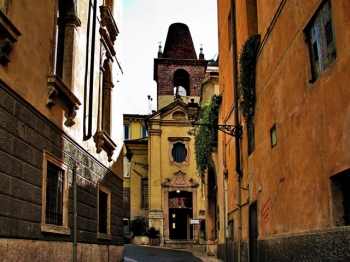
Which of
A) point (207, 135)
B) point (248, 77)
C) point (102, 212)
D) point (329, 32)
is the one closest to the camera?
point (329, 32)

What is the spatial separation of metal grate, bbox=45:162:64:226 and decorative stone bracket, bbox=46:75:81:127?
1.20 meters

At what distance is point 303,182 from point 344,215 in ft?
4.60

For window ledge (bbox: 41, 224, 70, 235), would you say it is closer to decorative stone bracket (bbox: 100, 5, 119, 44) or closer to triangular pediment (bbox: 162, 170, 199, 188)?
decorative stone bracket (bbox: 100, 5, 119, 44)

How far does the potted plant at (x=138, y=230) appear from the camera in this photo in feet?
115

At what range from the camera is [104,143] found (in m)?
14.1

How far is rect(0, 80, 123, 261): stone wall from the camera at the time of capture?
739 centimetres

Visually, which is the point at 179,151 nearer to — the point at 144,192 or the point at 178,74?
the point at 144,192

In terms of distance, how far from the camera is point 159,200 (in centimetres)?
3762

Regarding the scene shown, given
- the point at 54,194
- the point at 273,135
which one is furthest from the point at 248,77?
the point at 54,194

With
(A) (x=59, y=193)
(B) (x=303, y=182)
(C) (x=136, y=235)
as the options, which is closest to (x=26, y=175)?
(A) (x=59, y=193)

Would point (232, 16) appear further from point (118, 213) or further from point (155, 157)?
point (155, 157)

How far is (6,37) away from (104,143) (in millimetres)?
7002

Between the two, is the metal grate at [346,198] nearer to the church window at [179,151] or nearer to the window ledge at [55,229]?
the window ledge at [55,229]

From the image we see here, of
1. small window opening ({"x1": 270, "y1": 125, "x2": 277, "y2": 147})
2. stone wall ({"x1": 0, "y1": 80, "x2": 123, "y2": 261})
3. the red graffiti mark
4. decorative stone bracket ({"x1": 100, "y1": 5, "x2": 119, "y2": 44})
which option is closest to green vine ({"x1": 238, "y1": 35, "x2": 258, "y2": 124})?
small window opening ({"x1": 270, "y1": 125, "x2": 277, "y2": 147})
